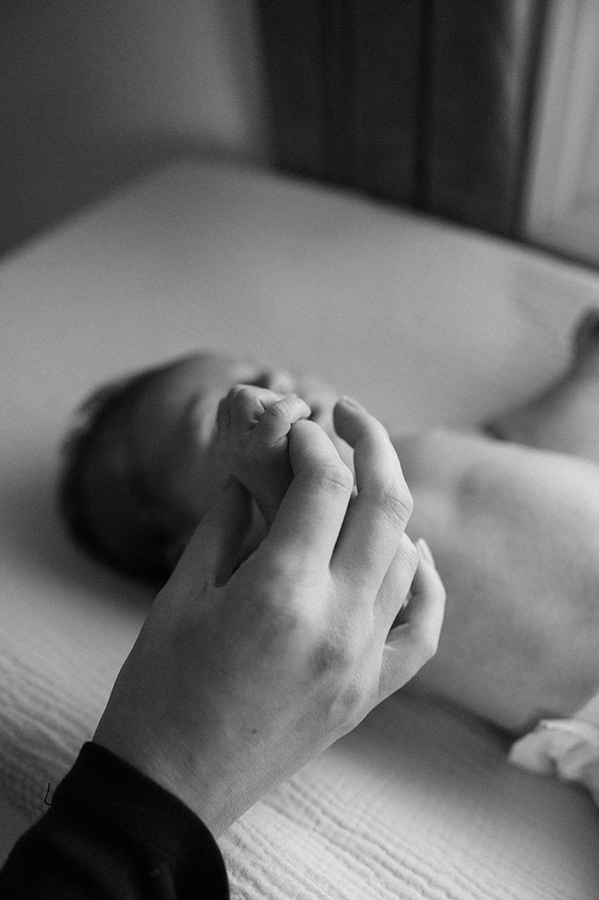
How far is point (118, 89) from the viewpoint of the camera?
6.36 ft

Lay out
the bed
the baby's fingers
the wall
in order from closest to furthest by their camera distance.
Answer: the baby's fingers < the bed < the wall

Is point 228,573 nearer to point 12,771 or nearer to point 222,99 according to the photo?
point 12,771

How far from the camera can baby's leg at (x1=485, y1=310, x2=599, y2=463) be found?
1164mm

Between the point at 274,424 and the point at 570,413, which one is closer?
the point at 274,424

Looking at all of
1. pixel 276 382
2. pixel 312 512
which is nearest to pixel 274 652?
Result: pixel 312 512

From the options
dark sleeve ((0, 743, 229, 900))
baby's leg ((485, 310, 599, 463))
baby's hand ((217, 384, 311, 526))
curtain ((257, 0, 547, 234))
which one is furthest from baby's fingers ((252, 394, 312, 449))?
curtain ((257, 0, 547, 234))

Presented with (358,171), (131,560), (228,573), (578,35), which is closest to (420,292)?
(358,171)

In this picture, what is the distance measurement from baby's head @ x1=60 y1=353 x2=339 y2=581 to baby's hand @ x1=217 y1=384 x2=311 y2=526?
1.20ft

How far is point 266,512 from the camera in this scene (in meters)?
0.70

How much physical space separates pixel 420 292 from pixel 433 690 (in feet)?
2.45

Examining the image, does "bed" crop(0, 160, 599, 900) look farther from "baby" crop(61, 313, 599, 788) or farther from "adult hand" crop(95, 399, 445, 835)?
"adult hand" crop(95, 399, 445, 835)

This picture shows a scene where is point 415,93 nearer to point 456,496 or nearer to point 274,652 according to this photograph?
point 456,496

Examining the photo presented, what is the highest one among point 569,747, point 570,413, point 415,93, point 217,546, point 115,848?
point 415,93

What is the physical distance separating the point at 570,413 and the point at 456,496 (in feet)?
0.95
